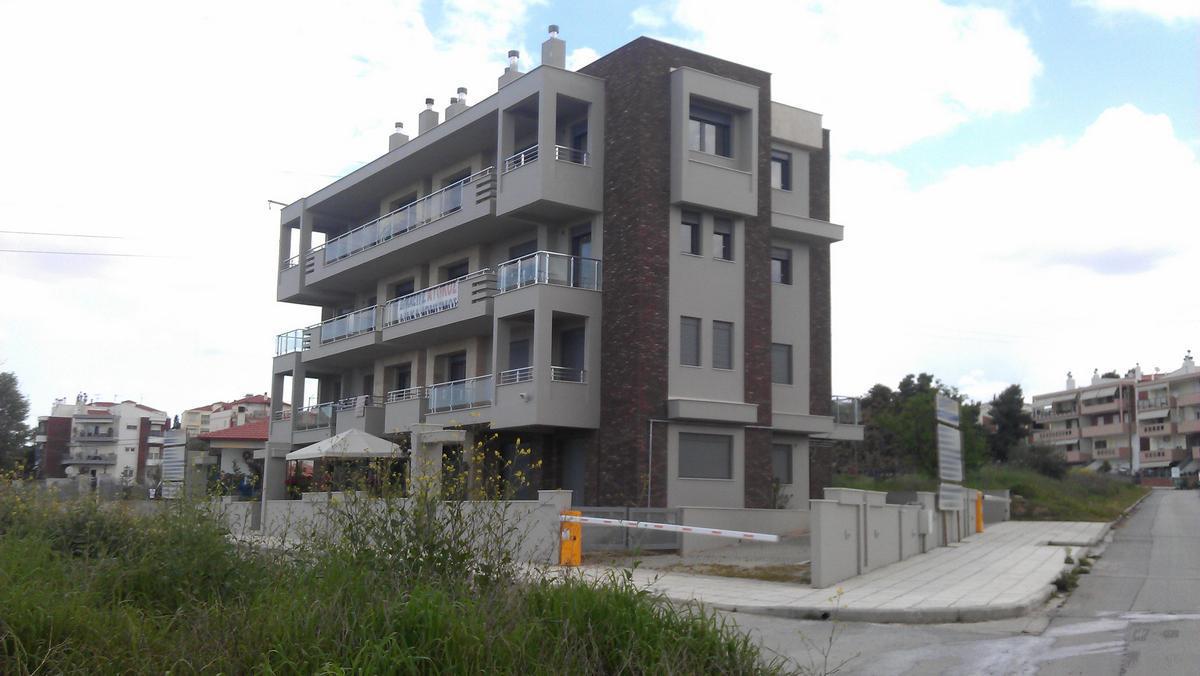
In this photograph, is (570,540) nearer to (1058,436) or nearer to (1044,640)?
(1044,640)

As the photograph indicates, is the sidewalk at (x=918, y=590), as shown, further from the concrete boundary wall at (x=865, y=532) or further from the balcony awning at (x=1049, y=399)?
the balcony awning at (x=1049, y=399)

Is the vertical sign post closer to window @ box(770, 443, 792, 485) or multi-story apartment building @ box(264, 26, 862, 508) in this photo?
multi-story apartment building @ box(264, 26, 862, 508)

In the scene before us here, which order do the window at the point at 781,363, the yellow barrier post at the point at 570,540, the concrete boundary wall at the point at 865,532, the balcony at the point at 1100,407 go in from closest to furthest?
the concrete boundary wall at the point at 865,532 → the yellow barrier post at the point at 570,540 → the window at the point at 781,363 → the balcony at the point at 1100,407

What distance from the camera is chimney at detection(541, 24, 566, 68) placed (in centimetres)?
2925

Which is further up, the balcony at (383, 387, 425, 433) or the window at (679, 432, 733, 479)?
the balcony at (383, 387, 425, 433)

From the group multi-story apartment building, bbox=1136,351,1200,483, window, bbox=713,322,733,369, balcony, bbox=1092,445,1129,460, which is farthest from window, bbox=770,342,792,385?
balcony, bbox=1092,445,1129,460

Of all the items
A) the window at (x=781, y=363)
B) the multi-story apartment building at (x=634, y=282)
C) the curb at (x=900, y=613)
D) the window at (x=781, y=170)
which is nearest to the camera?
the curb at (x=900, y=613)

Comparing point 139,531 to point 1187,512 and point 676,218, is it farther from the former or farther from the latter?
point 1187,512

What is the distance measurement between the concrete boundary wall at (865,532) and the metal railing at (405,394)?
607 inches

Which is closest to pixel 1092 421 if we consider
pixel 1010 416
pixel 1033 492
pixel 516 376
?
pixel 1010 416

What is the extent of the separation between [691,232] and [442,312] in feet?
24.8

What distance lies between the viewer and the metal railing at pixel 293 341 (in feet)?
124

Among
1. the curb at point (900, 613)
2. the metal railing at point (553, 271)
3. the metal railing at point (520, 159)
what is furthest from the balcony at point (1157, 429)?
the curb at point (900, 613)

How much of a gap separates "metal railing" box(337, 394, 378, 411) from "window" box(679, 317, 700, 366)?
11997mm
